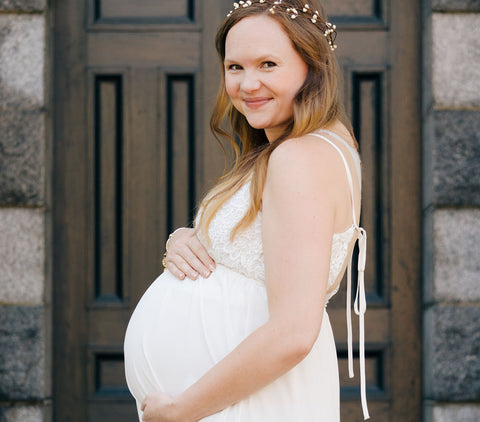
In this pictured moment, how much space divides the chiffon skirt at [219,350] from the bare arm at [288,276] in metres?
0.12

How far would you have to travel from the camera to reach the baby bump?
1.72 meters

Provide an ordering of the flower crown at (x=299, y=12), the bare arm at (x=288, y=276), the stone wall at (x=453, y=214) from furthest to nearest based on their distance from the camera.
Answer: the stone wall at (x=453, y=214) → the flower crown at (x=299, y=12) → the bare arm at (x=288, y=276)

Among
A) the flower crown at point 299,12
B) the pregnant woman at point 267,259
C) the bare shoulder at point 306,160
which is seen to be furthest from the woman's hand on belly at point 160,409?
the flower crown at point 299,12

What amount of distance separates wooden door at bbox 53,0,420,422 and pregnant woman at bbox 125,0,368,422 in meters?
1.77

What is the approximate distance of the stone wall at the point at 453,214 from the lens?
3385 mm

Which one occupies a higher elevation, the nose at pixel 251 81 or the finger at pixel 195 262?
the nose at pixel 251 81

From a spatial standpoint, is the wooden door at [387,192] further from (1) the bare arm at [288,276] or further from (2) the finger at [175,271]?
(1) the bare arm at [288,276]

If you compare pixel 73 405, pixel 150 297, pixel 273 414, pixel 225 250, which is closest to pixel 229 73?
pixel 225 250

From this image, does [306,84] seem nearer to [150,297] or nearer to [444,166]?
[150,297]

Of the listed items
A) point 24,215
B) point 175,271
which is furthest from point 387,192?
point 175,271

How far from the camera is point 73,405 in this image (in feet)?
12.0

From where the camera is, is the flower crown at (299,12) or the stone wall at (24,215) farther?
the stone wall at (24,215)

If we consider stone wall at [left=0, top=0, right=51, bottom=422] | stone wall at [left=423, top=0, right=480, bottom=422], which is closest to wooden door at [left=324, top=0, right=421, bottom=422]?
stone wall at [left=423, top=0, right=480, bottom=422]

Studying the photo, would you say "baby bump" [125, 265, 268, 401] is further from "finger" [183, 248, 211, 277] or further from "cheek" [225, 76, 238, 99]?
"cheek" [225, 76, 238, 99]
